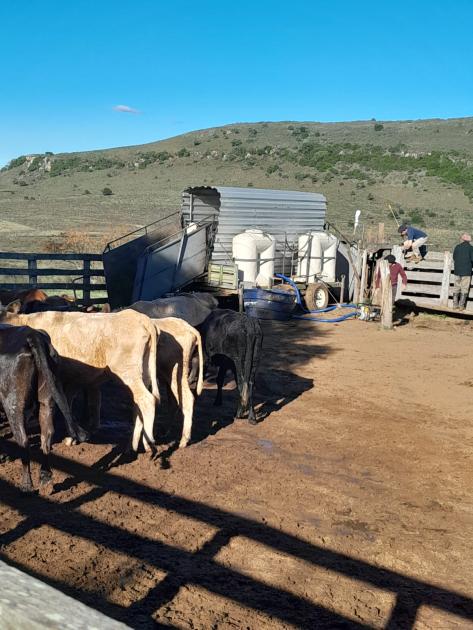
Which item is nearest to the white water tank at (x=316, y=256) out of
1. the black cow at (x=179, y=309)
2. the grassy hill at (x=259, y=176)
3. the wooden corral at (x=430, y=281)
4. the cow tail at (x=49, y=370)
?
the wooden corral at (x=430, y=281)

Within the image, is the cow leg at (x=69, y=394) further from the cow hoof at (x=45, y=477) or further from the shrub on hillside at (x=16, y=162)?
the shrub on hillside at (x=16, y=162)

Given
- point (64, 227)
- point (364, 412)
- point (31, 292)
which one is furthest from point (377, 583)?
point (64, 227)

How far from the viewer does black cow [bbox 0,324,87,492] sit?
5.59 meters

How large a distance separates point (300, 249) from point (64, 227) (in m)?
18.8

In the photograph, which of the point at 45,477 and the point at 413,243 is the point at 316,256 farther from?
the point at 45,477

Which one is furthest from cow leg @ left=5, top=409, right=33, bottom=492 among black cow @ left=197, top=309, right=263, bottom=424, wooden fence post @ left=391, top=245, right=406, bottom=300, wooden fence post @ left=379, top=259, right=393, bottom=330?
wooden fence post @ left=391, top=245, right=406, bottom=300

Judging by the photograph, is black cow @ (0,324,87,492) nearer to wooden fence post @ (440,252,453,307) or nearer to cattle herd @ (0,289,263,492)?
cattle herd @ (0,289,263,492)

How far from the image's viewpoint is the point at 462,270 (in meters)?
17.5

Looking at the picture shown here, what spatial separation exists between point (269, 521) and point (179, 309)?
424 centimetres

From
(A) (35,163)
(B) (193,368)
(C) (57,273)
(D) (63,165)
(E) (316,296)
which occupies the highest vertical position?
(A) (35,163)

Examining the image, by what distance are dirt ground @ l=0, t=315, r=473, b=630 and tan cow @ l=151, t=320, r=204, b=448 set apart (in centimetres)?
49

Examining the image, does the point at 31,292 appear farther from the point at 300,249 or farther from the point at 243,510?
the point at 300,249

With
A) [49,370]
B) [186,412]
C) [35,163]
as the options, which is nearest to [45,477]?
[49,370]

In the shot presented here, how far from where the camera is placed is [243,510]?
17.7 ft
